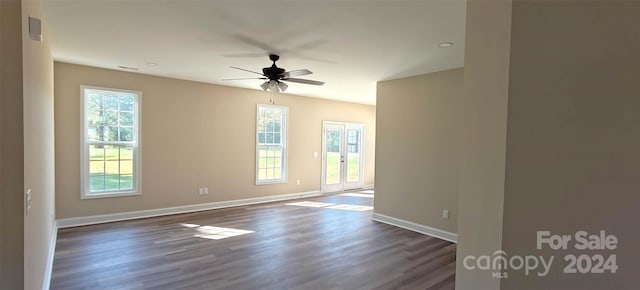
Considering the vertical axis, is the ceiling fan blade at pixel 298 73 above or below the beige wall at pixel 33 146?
above

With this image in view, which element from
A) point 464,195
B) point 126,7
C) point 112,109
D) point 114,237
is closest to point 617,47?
point 464,195

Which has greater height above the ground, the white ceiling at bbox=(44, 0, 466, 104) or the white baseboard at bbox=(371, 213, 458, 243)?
the white ceiling at bbox=(44, 0, 466, 104)

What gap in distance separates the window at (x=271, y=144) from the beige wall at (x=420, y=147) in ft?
8.54

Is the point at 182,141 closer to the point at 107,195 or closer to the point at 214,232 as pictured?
the point at 107,195

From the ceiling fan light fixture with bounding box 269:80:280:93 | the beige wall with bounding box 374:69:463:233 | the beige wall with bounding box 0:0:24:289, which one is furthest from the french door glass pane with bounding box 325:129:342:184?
the beige wall with bounding box 0:0:24:289

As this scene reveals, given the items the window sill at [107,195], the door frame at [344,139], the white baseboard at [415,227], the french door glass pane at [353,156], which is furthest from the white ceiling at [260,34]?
the french door glass pane at [353,156]

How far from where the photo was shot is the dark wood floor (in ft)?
10.3

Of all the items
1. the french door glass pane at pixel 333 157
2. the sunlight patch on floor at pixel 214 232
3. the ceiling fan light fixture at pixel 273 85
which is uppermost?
the ceiling fan light fixture at pixel 273 85

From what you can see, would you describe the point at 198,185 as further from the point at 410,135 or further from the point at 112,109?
the point at 410,135

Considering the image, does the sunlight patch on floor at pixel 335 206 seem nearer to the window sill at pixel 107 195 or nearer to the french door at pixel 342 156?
the french door at pixel 342 156

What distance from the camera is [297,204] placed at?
6902mm

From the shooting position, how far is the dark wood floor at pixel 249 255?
123 inches

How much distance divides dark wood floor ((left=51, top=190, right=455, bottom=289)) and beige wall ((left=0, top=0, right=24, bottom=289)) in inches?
65.8

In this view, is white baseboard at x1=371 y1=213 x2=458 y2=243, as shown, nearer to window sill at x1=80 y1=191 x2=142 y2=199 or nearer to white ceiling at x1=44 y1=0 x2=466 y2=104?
white ceiling at x1=44 y1=0 x2=466 y2=104
